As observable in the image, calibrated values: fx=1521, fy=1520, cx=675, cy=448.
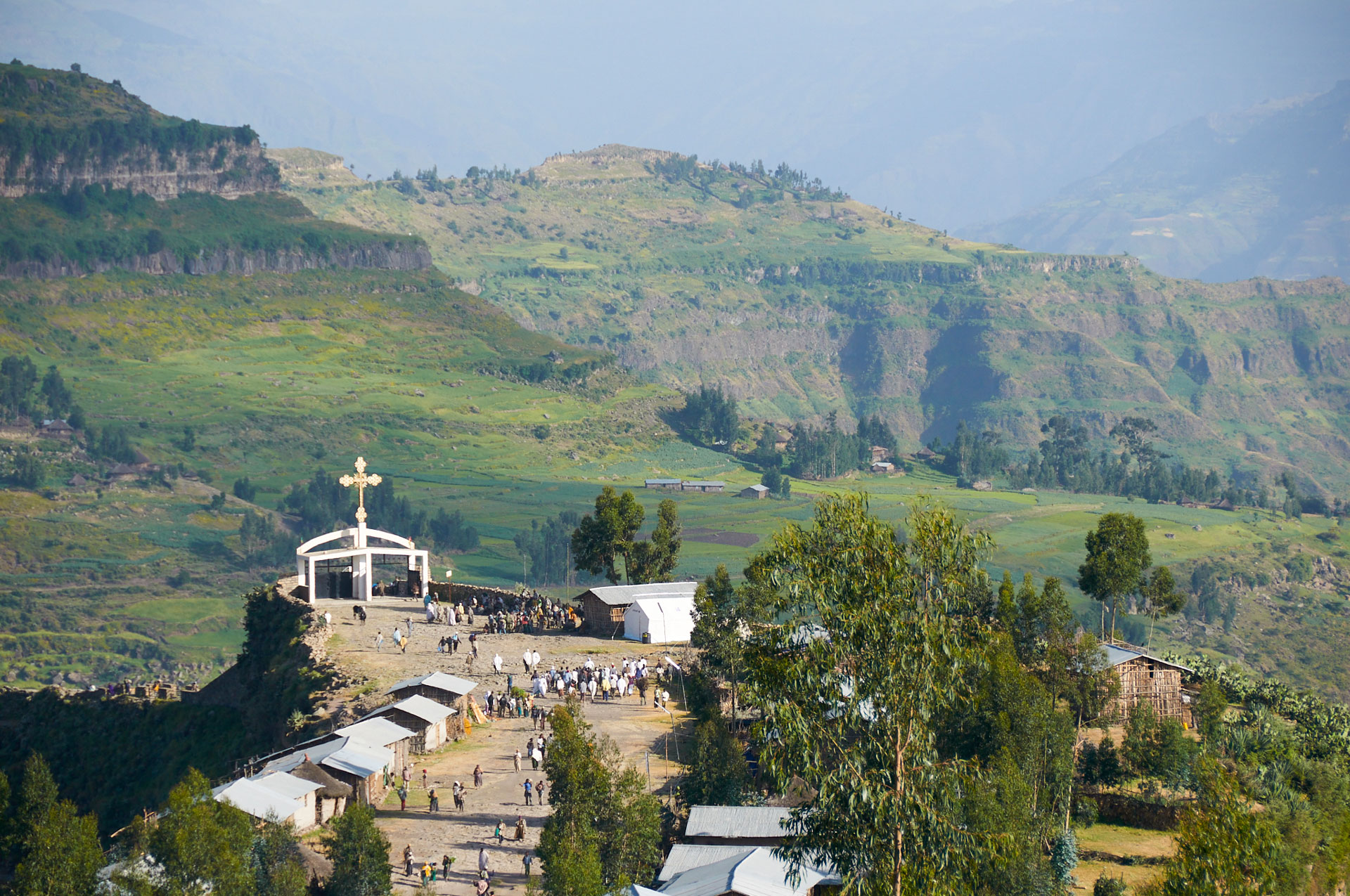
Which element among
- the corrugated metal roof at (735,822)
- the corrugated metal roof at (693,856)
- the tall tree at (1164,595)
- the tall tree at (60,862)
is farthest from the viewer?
the tall tree at (1164,595)

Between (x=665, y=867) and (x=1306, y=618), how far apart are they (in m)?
141

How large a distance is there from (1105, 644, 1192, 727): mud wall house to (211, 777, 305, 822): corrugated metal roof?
2982 centimetres

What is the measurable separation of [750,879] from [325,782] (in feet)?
41.5

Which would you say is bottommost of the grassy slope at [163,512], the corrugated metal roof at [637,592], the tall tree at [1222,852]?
the grassy slope at [163,512]

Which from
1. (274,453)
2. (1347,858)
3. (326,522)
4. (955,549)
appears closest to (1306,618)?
(326,522)

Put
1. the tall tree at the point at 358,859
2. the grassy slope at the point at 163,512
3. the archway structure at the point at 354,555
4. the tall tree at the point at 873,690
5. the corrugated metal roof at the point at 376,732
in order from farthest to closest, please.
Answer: the grassy slope at the point at 163,512 < the archway structure at the point at 354,555 < the corrugated metal roof at the point at 376,732 < the tall tree at the point at 358,859 < the tall tree at the point at 873,690

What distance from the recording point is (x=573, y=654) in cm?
5984

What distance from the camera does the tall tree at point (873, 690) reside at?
29.3 metres

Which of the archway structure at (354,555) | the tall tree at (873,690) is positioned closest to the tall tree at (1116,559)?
the archway structure at (354,555)

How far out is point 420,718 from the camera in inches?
1844

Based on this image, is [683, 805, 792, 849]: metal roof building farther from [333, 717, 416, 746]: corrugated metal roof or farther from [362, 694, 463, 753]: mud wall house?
[362, 694, 463, 753]: mud wall house

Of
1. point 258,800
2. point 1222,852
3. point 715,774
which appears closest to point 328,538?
point 258,800

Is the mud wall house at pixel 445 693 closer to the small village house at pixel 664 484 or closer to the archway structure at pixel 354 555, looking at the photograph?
the archway structure at pixel 354 555

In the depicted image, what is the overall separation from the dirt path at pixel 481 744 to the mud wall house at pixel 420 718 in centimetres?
46
